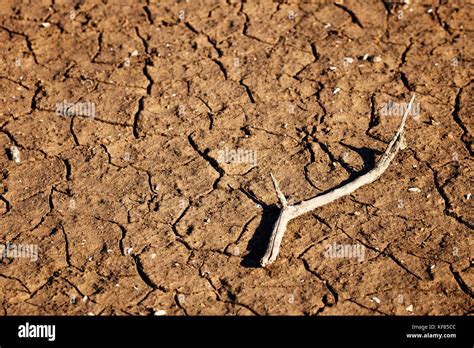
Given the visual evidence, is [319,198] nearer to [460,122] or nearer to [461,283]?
[461,283]

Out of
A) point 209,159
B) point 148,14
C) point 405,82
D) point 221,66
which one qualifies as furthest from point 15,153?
point 405,82

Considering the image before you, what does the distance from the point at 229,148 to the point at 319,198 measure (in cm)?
81

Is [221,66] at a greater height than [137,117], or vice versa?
[221,66]

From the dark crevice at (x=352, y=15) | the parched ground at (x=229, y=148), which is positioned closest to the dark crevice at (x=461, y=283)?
the parched ground at (x=229, y=148)

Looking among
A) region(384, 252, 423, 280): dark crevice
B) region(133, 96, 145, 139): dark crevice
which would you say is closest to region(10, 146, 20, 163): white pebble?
region(133, 96, 145, 139): dark crevice

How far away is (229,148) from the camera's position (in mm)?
4969

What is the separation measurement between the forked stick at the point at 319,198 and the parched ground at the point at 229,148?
0.06m

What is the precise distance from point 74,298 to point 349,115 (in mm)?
2414

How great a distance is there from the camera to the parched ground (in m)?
Result: 4.14

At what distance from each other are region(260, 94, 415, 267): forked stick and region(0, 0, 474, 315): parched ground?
0.18 ft

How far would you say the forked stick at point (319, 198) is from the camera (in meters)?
4.25

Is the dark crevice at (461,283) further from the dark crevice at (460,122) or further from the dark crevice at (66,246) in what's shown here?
the dark crevice at (66,246)

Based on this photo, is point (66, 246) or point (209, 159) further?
point (209, 159)
